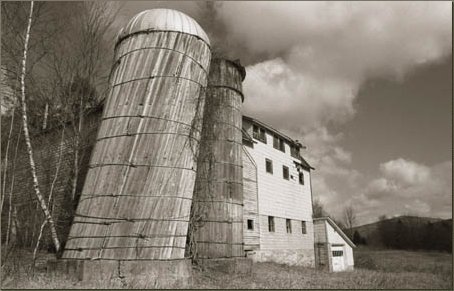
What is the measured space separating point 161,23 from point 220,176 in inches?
231

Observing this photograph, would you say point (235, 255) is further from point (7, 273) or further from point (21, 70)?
point (21, 70)

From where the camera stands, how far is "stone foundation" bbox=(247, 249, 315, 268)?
20345mm

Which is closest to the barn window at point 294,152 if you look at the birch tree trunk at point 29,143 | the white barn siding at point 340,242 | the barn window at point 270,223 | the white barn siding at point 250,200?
the white barn siding at point 340,242

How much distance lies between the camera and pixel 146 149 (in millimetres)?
10797

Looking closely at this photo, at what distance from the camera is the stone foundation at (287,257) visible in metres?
20.3

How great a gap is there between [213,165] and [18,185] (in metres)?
9.33

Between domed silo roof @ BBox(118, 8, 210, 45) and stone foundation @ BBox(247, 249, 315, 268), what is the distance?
11456 millimetres

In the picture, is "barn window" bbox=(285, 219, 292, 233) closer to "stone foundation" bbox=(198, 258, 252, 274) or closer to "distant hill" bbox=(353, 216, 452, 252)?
"stone foundation" bbox=(198, 258, 252, 274)

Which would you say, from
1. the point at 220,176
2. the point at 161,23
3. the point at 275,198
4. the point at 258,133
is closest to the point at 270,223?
the point at 275,198

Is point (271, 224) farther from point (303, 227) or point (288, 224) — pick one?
point (303, 227)

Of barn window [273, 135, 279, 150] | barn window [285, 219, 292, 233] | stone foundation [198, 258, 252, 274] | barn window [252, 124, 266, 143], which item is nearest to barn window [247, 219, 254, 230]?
barn window [285, 219, 292, 233]

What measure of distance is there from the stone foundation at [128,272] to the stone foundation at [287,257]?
31.4 ft

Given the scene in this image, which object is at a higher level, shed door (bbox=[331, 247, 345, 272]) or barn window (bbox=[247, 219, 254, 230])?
barn window (bbox=[247, 219, 254, 230])

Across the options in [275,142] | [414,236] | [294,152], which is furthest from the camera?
[414,236]
